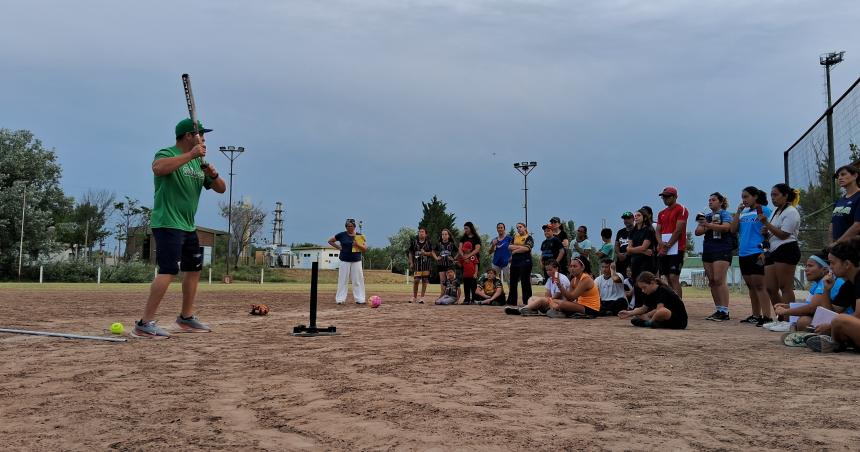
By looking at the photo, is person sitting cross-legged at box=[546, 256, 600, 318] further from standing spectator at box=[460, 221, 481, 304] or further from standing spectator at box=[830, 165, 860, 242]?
standing spectator at box=[460, 221, 481, 304]

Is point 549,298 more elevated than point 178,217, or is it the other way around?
point 178,217

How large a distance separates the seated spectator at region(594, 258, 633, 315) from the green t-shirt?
641 cm

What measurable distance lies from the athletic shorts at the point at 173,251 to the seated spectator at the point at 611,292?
6.28 m

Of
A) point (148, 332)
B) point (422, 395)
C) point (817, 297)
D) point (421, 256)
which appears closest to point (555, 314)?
point (817, 297)

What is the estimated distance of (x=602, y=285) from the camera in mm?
10305

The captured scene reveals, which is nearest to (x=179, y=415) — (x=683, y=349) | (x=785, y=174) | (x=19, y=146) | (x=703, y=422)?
(x=703, y=422)

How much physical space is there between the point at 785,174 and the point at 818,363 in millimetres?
10670

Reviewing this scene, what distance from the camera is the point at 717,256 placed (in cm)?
858

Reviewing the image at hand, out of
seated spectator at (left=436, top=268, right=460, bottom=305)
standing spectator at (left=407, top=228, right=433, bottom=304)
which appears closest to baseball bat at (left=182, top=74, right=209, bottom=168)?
seated spectator at (left=436, top=268, right=460, bottom=305)

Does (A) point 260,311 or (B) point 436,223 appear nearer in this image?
(A) point 260,311

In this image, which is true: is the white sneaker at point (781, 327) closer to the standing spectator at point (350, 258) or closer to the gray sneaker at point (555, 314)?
the gray sneaker at point (555, 314)

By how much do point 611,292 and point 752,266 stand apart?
240cm

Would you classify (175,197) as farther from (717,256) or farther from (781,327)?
(717,256)

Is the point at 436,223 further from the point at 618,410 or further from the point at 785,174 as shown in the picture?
the point at 618,410
